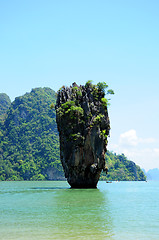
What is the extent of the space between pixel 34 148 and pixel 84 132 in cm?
10064

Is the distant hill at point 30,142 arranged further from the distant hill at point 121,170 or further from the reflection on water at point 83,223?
the reflection on water at point 83,223

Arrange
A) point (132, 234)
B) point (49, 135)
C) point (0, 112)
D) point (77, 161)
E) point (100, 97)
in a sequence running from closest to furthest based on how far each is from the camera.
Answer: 1. point (132, 234)
2. point (77, 161)
3. point (100, 97)
4. point (49, 135)
5. point (0, 112)

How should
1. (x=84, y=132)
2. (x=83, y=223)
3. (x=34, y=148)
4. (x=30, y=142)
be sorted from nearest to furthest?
(x=83, y=223) → (x=84, y=132) → (x=34, y=148) → (x=30, y=142)

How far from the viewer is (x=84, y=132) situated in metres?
38.5

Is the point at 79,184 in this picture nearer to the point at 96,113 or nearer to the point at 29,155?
the point at 96,113

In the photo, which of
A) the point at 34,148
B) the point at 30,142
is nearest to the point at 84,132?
the point at 34,148

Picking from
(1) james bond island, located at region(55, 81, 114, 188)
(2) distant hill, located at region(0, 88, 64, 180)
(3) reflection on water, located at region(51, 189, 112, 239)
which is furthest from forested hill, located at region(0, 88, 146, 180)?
(3) reflection on water, located at region(51, 189, 112, 239)

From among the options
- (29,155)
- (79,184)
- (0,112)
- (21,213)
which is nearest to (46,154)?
(29,155)

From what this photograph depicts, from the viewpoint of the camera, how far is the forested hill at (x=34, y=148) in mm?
122125

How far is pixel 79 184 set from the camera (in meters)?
39.1

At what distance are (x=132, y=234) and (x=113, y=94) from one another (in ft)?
98.6

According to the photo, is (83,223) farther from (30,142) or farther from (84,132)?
(30,142)

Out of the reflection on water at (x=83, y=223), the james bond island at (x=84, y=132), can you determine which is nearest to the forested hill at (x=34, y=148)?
the james bond island at (x=84, y=132)

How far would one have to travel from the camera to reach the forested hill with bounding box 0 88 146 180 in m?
122
